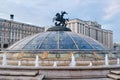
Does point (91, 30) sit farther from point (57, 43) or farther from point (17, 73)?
point (17, 73)

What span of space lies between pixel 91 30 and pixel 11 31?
35012 millimetres

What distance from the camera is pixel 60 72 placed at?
1166 cm

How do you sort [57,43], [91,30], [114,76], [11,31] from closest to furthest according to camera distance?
[114,76] → [57,43] → [11,31] → [91,30]

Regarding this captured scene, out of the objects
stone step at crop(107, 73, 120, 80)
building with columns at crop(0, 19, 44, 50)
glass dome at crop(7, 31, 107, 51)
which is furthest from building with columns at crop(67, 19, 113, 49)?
stone step at crop(107, 73, 120, 80)

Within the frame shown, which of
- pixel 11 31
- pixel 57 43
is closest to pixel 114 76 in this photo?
pixel 57 43

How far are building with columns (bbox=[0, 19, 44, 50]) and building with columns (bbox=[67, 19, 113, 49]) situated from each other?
1648cm

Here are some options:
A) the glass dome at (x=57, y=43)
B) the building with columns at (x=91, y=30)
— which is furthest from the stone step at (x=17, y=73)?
the building with columns at (x=91, y=30)

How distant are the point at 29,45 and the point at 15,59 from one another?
184 centimetres

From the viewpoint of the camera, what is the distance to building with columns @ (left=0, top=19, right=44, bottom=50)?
6762 cm

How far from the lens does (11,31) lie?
70.4 metres

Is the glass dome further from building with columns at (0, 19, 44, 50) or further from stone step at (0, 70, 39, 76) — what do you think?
building with columns at (0, 19, 44, 50)

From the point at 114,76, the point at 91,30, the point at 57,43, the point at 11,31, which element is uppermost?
the point at 91,30

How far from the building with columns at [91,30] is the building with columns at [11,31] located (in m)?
16.5

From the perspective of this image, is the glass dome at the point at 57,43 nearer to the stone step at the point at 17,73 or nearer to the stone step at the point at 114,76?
the stone step at the point at 17,73
